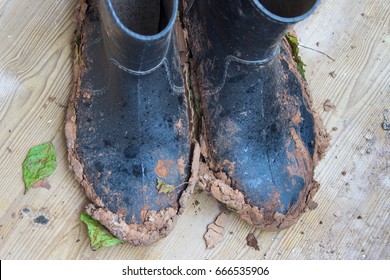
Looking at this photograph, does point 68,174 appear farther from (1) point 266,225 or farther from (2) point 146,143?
(1) point 266,225

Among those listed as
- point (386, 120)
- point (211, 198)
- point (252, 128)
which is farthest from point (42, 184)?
point (386, 120)

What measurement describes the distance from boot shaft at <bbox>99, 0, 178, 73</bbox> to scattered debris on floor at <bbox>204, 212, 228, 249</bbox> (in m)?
0.44

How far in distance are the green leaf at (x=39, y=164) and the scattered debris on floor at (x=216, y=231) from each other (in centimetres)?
40

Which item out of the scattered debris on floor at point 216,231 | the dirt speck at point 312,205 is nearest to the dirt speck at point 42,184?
the scattered debris on floor at point 216,231

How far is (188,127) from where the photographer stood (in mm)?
1297

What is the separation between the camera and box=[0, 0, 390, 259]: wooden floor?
1.33 metres

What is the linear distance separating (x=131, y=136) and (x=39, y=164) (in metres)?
0.27

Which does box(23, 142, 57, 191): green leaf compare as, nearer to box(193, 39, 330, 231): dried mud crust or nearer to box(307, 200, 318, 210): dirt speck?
box(193, 39, 330, 231): dried mud crust

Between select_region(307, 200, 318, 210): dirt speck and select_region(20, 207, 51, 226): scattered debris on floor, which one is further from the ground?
select_region(20, 207, 51, 226): scattered debris on floor

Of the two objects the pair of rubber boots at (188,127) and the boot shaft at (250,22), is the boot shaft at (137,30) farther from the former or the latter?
the boot shaft at (250,22)

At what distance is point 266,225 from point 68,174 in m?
0.48

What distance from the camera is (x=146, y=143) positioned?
48.3 inches

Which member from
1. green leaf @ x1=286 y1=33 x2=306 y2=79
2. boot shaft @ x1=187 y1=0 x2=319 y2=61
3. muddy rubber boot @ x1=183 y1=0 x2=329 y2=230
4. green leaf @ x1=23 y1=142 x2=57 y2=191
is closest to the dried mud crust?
muddy rubber boot @ x1=183 y1=0 x2=329 y2=230

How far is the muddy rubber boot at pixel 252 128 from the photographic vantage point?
1.23 metres
